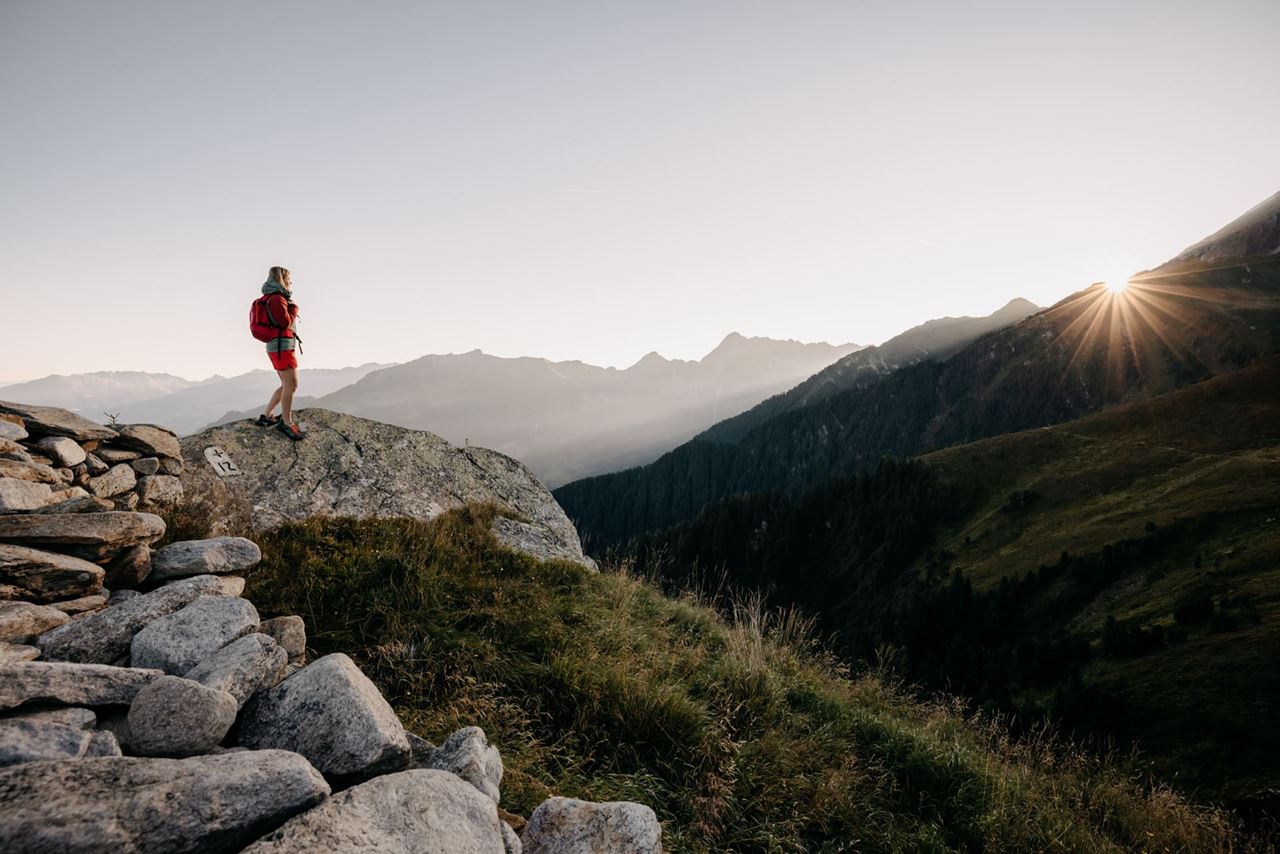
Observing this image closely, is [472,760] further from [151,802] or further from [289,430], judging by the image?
[289,430]

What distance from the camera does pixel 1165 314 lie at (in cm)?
19912

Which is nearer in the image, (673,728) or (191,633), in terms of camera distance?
(191,633)

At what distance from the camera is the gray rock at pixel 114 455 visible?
7504 mm

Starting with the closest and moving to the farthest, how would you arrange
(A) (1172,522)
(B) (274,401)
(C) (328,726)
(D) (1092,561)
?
(C) (328,726) → (B) (274,401) → (A) (1172,522) → (D) (1092,561)

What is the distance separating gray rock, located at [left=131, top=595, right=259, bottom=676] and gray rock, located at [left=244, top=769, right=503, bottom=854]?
6.99ft

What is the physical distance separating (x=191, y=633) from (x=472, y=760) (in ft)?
8.24

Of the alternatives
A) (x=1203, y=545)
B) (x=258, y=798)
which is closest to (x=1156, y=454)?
(x=1203, y=545)

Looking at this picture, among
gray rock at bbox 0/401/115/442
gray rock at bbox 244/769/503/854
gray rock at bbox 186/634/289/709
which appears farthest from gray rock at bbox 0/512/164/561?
gray rock at bbox 244/769/503/854

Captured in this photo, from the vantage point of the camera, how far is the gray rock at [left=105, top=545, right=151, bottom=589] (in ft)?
16.7

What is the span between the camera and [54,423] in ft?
23.4

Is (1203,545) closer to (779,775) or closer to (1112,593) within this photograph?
(1112,593)

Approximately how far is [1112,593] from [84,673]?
98631mm

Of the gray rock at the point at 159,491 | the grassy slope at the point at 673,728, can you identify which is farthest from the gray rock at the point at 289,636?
the gray rock at the point at 159,491

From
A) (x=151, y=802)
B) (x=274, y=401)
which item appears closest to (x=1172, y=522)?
(x=274, y=401)
